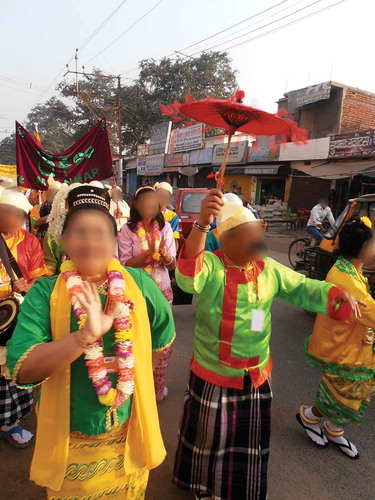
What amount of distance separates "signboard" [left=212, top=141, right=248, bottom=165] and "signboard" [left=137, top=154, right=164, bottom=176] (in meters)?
7.01

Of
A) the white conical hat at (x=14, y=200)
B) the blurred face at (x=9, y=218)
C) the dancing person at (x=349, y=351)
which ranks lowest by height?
the dancing person at (x=349, y=351)

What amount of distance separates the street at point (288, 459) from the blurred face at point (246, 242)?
1655 millimetres

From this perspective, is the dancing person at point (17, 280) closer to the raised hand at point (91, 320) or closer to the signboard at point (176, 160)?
the raised hand at point (91, 320)

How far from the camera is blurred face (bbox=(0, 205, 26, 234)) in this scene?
2641 millimetres

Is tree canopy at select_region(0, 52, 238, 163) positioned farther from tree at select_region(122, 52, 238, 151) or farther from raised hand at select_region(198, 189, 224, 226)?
raised hand at select_region(198, 189, 224, 226)

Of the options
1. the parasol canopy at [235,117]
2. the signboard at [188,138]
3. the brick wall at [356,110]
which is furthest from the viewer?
the signboard at [188,138]

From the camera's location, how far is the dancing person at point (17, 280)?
8.45ft

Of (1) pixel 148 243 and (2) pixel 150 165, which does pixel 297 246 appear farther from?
(2) pixel 150 165

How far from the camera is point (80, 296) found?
1179mm

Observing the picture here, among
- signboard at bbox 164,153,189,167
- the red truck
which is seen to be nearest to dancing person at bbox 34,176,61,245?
the red truck

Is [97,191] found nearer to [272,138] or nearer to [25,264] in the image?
[272,138]

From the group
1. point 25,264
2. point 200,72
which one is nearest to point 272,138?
point 25,264

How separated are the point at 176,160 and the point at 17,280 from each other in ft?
73.3

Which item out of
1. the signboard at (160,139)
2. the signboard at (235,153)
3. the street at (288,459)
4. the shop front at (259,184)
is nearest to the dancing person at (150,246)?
the street at (288,459)
